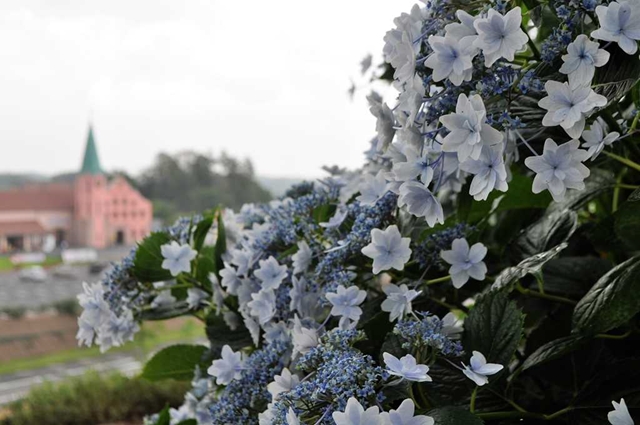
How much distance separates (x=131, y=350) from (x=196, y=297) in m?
4.25

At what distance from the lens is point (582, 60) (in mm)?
255

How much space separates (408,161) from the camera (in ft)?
0.96

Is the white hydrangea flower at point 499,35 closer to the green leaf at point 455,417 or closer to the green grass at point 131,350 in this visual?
the green leaf at point 455,417

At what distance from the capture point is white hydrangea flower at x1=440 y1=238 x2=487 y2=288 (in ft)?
1.10

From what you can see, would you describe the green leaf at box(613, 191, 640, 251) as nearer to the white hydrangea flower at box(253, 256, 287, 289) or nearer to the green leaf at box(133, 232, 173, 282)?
the white hydrangea flower at box(253, 256, 287, 289)

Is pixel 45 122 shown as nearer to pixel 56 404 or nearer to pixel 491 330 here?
pixel 56 404

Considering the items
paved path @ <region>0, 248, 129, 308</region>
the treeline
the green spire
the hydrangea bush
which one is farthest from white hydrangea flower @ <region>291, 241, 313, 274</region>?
the green spire

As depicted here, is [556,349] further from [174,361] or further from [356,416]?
[174,361]

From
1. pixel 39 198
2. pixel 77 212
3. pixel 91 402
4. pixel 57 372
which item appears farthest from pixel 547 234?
pixel 57 372

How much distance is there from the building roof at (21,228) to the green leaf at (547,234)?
3.52m

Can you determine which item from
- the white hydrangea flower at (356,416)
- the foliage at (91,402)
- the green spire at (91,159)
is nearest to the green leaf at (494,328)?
the white hydrangea flower at (356,416)

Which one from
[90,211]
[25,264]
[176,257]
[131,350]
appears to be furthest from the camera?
[131,350]

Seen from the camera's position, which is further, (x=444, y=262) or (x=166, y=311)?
(x=166, y=311)

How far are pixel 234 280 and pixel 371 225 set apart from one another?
0.12 m
